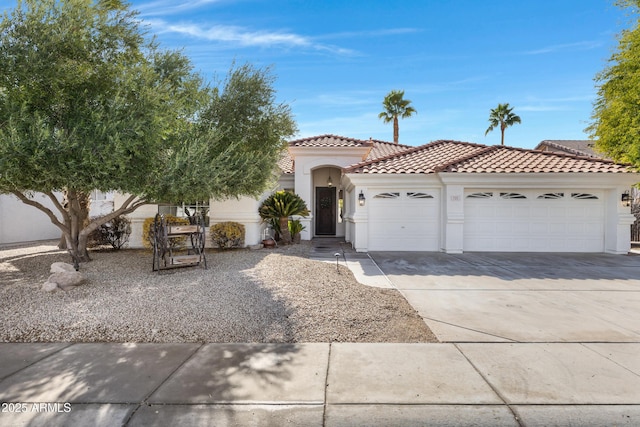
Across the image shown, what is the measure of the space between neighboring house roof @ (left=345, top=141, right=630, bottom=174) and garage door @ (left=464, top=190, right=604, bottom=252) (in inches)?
36.7

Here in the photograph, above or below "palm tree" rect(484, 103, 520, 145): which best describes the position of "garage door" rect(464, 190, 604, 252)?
below

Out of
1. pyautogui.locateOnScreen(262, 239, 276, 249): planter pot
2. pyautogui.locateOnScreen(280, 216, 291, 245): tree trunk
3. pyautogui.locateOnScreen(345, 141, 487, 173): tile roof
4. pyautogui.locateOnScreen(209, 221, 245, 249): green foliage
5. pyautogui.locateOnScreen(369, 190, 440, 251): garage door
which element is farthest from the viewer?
pyautogui.locateOnScreen(280, 216, 291, 245): tree trunk

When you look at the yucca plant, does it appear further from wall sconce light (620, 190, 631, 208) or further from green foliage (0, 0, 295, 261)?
wall sconce light (620, 190, 631, 208)

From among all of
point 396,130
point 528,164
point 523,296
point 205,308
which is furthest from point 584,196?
point 396,130

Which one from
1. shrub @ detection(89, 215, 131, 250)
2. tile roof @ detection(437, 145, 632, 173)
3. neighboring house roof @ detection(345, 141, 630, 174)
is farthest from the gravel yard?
tile roof @ detection(437, 145, 632, 173)

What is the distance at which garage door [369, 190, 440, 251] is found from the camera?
13.2 meters

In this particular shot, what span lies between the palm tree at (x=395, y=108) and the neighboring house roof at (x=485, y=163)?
1528 cm

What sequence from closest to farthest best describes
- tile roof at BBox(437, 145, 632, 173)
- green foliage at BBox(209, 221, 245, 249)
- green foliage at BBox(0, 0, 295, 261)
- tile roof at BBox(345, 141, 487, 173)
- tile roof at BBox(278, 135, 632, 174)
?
green foliage at BBox(0, 0, 295, 261)
green foliage at BBox(209, 221, 245, 249)
tile roof at BBox(437, 145, 632, 173)
tile roof at BBox(278, 135, 632, 174)
tile roof at BBox(345, 141, 487, 173)

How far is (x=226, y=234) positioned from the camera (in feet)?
40.2

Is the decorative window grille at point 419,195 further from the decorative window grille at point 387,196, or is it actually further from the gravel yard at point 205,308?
the gravel yard at point 205,308

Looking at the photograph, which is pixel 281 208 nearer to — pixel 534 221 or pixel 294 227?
pixel 294 227

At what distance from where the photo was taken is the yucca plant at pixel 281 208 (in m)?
14.1

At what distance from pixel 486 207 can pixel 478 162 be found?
1762 millimetres

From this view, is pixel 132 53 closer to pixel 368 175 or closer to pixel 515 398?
pixel 368 175
